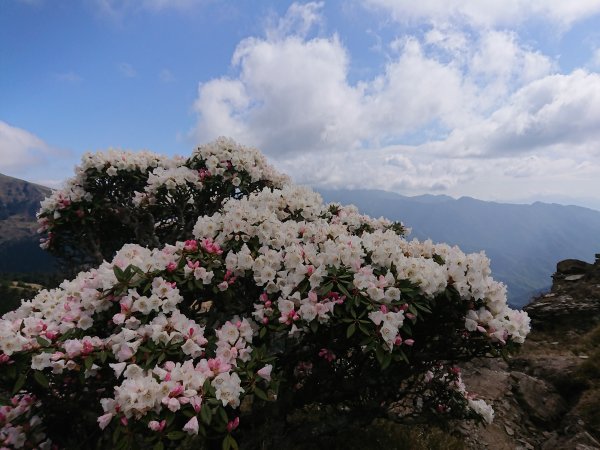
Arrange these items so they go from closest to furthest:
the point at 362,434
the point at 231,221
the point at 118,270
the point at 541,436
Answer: the point at 118,270
the point at 231,221
the point at 362,434
the point at 541,436

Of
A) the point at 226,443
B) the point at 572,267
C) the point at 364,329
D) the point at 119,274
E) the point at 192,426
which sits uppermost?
the point at 119,274

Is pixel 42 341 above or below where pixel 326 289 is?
below

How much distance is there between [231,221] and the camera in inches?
212

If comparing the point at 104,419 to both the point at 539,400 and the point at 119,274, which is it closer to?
the point at 119,274

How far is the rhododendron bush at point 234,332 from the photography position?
358 cm

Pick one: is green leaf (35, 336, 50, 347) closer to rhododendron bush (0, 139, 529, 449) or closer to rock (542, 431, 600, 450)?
rhododendron bush (0, 139, 529, 449)

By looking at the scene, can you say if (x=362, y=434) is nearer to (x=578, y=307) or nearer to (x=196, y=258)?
(x=196, y=258)

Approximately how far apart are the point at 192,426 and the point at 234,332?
1287mm

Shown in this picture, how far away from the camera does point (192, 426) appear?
3094mm

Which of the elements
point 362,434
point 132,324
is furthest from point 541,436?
point 132,324

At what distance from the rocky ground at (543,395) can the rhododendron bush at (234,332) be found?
6.25 ft

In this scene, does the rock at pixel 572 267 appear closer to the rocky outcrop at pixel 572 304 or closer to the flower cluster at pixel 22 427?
the rocky outcrop at pixel 572 304

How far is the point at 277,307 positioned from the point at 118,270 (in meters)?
1.97

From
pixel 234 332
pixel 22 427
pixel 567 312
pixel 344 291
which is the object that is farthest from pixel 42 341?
pixel 567 312
